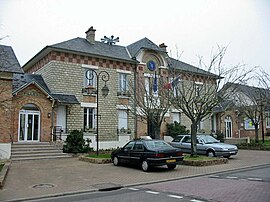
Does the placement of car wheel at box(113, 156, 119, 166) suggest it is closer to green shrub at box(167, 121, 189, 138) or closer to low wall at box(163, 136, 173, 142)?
low wall at box(163, 136, 173, 142)

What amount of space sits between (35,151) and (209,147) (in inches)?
429

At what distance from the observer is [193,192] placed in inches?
356

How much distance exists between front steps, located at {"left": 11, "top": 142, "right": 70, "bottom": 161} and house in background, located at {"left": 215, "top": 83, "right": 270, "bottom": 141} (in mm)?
16230

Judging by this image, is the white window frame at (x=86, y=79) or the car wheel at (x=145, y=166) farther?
the white window frame at (x=86, y=79)

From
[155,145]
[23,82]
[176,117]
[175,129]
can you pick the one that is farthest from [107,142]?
[155,145]

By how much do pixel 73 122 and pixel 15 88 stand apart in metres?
4.94

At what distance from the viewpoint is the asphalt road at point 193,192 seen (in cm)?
815

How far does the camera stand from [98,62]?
25.3 metres

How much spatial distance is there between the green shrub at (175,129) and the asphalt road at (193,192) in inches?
660

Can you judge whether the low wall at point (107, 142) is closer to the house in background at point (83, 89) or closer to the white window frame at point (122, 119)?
the house in background at point (83, 89)

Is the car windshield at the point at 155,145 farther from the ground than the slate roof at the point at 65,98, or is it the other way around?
the slate roof at the point at 65,98

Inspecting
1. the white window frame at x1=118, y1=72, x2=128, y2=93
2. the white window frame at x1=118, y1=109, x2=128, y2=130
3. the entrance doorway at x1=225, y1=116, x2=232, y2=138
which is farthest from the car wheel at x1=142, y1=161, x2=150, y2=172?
the entrance doorway at x1=225, y1=116, x2=232, y2=138

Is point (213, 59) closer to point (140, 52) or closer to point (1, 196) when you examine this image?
point (140, 52)

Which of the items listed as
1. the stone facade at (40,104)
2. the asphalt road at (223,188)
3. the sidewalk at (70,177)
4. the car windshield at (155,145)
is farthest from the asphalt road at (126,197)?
the stone facade at (40,104)
